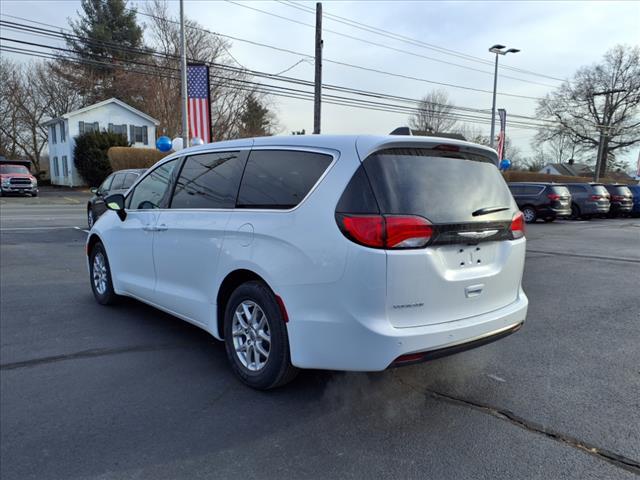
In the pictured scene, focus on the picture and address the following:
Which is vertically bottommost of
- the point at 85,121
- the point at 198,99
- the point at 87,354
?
the point at 87,354

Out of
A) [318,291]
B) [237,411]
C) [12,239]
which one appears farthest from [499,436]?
[12,239]

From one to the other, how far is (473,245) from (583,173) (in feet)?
271

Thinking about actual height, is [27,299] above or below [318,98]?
below

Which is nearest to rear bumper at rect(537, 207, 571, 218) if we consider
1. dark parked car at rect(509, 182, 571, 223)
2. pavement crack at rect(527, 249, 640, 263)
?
dark parked car at rect(509, 182, 571, 223)

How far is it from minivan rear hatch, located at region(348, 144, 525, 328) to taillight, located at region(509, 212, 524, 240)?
52 mm

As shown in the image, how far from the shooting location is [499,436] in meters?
2.77

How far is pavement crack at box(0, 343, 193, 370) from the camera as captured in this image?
3816mm

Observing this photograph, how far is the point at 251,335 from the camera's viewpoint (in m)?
3.39

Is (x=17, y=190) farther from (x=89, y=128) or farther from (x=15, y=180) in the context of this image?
(x=89, y=128)

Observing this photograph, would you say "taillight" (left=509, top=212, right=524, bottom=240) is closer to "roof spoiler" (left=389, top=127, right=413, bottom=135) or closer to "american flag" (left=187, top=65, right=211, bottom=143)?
"roof spoiler" (left=389, top=127, right=413, bottom=135)

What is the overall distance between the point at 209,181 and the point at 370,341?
6.79 feet

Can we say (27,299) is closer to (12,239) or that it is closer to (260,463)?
(260,463)

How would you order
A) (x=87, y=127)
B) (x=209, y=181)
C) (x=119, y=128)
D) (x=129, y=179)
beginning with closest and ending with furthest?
(x=209, y=181) < (x=129, y=179) < (x=87, y=127) < (x=119, y=128)

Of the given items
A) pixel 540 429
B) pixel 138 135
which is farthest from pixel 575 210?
pixel 138 135
